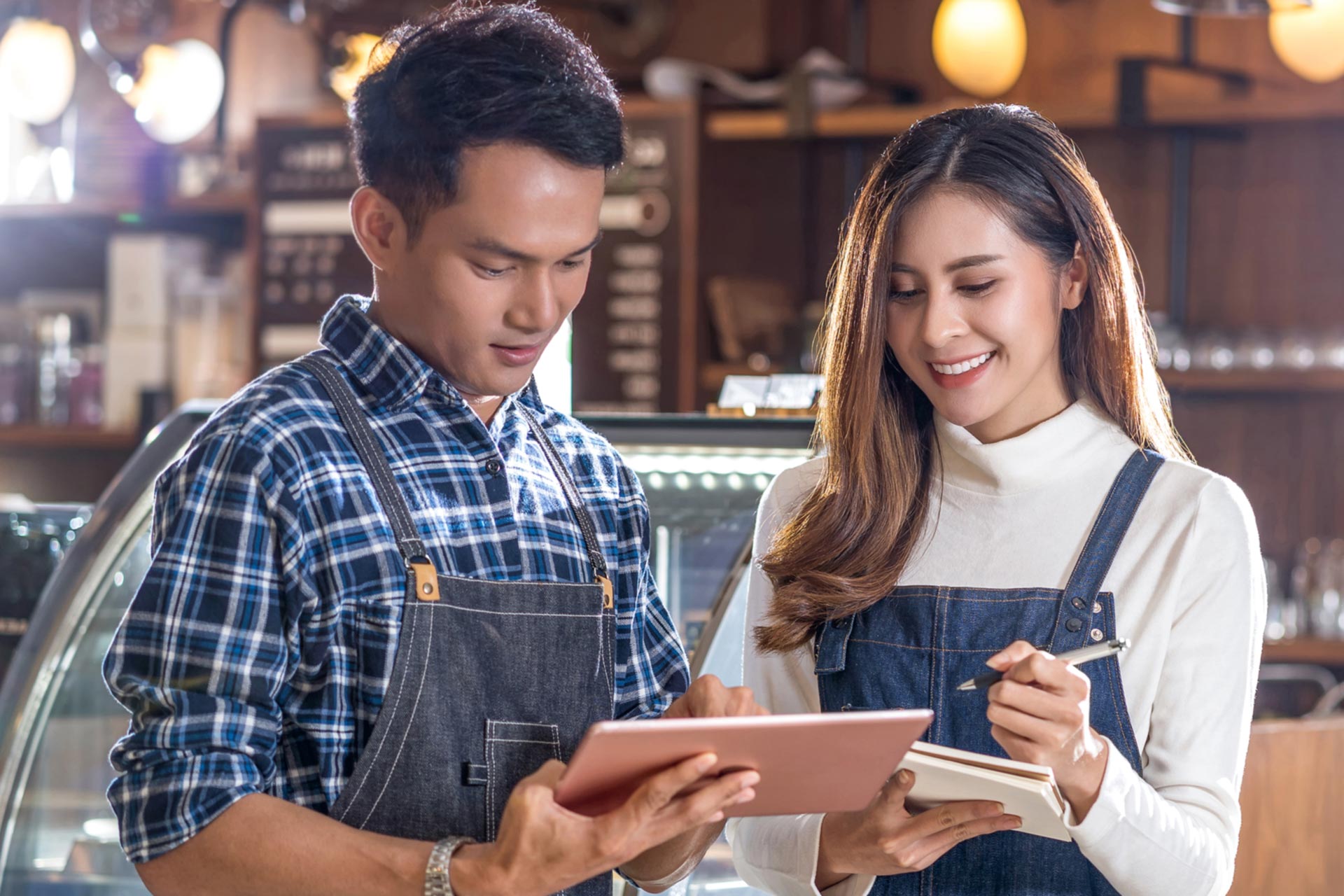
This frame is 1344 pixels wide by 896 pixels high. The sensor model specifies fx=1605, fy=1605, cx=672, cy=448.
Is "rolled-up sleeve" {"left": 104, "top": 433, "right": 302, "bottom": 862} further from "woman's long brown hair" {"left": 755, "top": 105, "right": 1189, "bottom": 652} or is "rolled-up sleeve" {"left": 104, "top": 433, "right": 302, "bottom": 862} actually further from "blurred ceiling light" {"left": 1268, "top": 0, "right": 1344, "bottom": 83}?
"blurred ceiling light" {"left": 1268, "top": 0, "right": 1344, "bottom": 83}

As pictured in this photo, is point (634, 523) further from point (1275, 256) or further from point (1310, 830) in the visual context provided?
point (1275, 256)

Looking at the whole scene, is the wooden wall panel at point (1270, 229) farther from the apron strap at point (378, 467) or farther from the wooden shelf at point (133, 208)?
the apron strap at point (378, 467)

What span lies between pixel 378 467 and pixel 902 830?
1.90 ft

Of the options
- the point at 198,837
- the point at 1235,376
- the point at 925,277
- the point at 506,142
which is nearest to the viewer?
the point at 198,837

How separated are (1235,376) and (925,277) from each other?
108 inches

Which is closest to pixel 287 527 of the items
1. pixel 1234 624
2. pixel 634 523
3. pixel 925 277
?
pixel 634 523

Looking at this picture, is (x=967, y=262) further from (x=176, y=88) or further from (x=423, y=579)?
(x=176, y=88)

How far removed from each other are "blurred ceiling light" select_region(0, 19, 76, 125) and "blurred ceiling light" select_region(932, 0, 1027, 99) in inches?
94.6

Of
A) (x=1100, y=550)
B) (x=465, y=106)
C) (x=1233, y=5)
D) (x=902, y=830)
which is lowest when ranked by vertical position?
(x=902, y=830)

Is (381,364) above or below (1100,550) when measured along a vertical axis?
above

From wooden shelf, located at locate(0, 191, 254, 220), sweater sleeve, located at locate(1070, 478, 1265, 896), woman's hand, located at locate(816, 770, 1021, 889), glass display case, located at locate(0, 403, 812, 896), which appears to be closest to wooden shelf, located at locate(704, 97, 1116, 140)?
wooden shelf, located at locate(0, 191, 254, 220)

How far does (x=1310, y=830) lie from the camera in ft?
8.52

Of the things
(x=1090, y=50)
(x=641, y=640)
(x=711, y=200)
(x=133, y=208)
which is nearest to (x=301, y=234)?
(x=133, y=208)

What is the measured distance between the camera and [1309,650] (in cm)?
402
